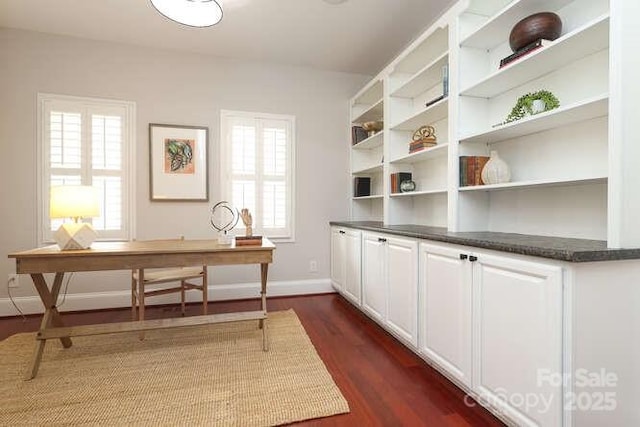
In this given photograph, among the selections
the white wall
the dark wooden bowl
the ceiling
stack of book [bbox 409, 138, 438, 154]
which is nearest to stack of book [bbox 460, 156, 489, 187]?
stack of book [bbox 409, 138, 438, 154]

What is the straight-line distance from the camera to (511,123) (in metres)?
1.71

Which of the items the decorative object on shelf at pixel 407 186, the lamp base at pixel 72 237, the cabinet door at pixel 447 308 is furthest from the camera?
the decorative object on shelf at pixel 407 186

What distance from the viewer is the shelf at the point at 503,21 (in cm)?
169

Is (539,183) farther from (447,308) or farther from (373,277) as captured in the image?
(373,277)

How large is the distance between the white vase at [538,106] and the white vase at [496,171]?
33 centimetres

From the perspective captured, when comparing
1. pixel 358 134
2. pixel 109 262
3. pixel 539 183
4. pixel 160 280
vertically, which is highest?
pixel 358 134

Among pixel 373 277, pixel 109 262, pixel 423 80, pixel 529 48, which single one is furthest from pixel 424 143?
pixel 109 262

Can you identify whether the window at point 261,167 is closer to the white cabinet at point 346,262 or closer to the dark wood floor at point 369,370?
the white cabinet at point 346,262

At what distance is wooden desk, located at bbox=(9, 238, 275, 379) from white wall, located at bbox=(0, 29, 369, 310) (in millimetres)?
1206

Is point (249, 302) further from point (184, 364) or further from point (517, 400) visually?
point (517, 400)

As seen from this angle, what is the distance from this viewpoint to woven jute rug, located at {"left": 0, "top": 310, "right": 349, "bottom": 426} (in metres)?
1.53

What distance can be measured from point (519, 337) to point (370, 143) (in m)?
2.64

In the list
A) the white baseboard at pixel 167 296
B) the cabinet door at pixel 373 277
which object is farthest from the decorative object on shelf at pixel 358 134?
the white baseboard at pixel 167 296

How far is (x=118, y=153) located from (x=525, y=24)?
3.57 meters
